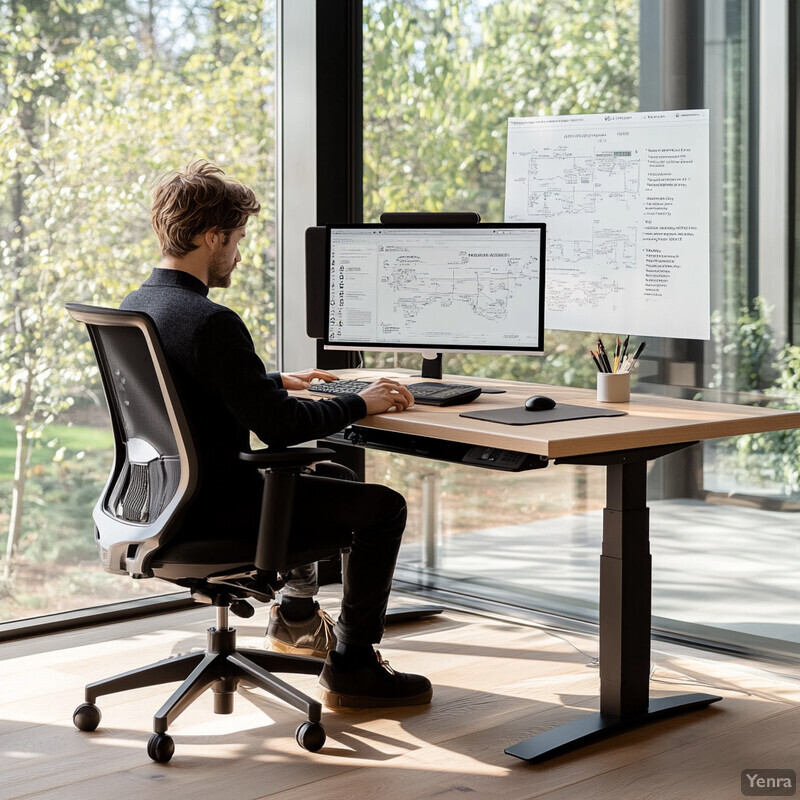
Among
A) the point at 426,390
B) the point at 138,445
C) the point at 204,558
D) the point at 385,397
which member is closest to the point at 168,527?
the point at 204,558

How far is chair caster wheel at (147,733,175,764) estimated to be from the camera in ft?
8.52

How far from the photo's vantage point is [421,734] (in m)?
2.76

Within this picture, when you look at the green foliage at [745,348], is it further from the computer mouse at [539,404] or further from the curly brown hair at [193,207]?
the curly brown hair at [193,207]

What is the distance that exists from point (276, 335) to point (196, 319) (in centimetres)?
169

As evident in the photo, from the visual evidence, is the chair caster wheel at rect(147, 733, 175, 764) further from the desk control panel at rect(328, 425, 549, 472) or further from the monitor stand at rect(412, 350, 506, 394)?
the monitor stand at rect(412, 350, 506, 394)

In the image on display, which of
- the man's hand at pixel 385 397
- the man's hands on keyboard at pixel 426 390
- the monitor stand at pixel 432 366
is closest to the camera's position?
the man's hand at pixel 385 397

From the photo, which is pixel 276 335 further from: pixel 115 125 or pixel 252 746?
pixel 252 746

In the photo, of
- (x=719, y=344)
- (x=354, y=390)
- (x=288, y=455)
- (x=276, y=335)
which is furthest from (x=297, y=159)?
(x=288, y=455)

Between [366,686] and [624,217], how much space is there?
1.53 metres

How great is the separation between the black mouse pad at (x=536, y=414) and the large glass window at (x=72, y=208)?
5.21 feet

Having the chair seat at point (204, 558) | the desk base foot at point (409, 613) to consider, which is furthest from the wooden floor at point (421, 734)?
the chair seat at point (204, 558)

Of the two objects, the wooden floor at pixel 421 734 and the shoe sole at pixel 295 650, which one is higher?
the shoe sole at pixel 295 650

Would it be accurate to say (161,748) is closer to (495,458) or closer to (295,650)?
(295,650)

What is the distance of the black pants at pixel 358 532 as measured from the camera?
263cm
